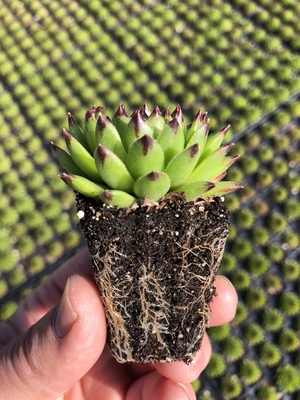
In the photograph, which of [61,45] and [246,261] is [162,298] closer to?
[246,261]

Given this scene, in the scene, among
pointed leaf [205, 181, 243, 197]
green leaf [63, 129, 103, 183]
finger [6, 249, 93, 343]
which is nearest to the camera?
green leaf [63, 129, 103, 183]

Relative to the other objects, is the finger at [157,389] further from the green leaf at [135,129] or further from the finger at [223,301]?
the green leaf at [135,129]

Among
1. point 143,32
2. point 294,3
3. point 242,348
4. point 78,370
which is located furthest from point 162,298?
point 294,3

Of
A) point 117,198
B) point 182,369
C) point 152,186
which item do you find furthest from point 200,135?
point 182,369

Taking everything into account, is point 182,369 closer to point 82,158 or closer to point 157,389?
point 157,389

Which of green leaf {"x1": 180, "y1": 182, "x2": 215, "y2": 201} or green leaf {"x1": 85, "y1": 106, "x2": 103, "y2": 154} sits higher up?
green leaf {"x1": 85, "y1": 106, "x2": 103, "y2": 154}

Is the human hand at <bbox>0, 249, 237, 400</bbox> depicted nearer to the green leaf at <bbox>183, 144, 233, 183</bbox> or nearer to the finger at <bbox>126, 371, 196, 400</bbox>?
the finger at <bbox>126, 371, 196, 400</bbox>

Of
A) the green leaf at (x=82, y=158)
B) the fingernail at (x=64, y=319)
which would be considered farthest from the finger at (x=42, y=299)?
the green leaf at (x=82, y=158)

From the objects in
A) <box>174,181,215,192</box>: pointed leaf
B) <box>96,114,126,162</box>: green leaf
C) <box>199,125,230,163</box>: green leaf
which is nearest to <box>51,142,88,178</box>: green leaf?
<box>96,114,126,162</box>: green leaf
